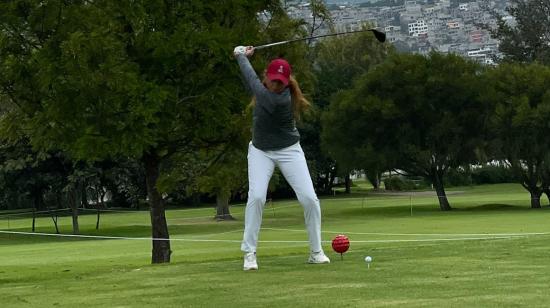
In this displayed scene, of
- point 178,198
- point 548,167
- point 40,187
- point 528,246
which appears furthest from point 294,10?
point 178,198

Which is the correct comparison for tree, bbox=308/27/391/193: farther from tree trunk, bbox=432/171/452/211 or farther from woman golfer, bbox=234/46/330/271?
woman golfer, bbox=234/46/330/271

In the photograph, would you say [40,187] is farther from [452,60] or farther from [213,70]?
[213,70]

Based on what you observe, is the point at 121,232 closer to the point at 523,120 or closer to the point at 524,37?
the point at 523,120

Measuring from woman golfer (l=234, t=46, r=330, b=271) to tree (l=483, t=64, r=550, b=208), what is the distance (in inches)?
1736

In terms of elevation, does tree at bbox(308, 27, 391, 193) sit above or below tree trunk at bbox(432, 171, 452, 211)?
above

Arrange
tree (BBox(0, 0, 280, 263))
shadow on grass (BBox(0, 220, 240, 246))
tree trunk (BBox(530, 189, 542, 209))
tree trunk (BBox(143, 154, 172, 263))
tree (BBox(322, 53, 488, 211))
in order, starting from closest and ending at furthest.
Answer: tree (BBox(0, 0, 280, 263)) < tree trunk (BBox(143, 154, 172, 263)) < shadow on grass (BBox(0, 220, 240, 246)) < tree trunk (BBox(530, 189, 542, 209)) < tree (BBox(322, 53, 488, 211))

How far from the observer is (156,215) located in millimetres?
17797

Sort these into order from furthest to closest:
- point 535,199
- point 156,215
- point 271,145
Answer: point 535,199 < point 156,215 < point 271,145

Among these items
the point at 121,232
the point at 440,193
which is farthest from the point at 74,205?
the point at 440,193

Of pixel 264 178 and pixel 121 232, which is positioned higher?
pixel 264 178

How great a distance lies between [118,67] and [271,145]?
5050 mm

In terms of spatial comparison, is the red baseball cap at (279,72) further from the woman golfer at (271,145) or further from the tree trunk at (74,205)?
the tree trunk at (74,205)

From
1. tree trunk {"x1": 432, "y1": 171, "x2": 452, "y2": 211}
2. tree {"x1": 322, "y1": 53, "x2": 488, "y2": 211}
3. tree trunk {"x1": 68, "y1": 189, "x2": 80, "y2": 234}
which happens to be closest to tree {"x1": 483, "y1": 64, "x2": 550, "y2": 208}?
tree {"x1": 322, "y1": 53, "x2": 488, "y2": 211}

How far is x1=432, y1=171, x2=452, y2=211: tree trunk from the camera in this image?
180ft
